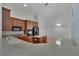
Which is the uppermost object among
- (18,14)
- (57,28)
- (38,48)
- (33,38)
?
(18,14)

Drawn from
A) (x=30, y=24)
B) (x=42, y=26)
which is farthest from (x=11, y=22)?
(x=42, y=26)

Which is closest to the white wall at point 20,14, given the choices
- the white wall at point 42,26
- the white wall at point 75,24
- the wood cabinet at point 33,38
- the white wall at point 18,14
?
the white wall at point 18,14

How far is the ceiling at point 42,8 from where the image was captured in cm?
133

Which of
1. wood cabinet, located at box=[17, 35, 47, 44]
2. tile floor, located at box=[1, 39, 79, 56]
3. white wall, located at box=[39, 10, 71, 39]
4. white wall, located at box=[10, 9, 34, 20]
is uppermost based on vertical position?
white wall, located at box=[10, 9, 34, 20]

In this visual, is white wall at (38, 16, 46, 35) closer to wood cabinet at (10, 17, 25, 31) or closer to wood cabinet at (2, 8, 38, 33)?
wood cabinet at (2, 8, 38, 33)

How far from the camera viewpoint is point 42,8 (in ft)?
4.38

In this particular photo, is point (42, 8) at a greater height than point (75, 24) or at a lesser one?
greater

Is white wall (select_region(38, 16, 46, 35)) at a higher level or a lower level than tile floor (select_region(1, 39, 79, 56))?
higher

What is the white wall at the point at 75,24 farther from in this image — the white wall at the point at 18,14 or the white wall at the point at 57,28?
the white wall at the point at 18,14

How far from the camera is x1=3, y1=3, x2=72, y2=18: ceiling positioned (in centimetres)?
133

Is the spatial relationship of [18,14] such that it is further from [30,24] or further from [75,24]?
[75,24]

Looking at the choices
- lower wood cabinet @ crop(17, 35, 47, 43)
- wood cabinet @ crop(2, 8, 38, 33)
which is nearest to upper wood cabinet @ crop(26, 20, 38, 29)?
wood cabinet @ crop(2, 8, 38, 33)

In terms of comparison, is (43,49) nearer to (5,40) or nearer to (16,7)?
(5,40)

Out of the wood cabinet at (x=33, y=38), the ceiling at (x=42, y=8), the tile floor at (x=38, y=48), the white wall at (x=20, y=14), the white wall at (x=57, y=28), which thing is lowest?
the tile floor at (x=38, y=48)
